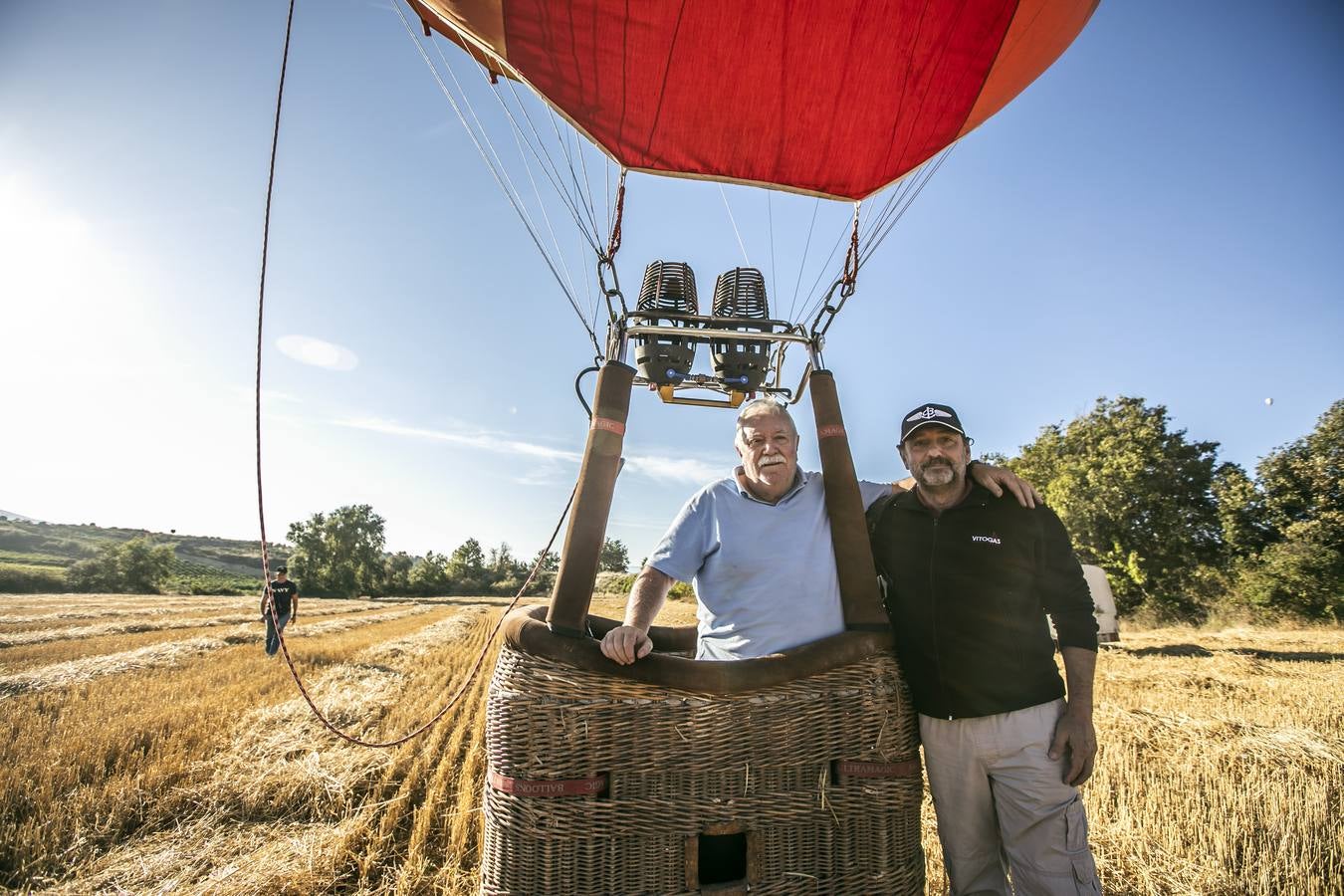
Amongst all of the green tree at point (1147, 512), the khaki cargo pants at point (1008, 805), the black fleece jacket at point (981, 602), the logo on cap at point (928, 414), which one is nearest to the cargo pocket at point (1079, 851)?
the khaki cargo pants at point (1008, 805)

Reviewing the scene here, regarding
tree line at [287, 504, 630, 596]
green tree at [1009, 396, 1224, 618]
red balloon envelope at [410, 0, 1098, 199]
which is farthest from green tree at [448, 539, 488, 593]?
red balloon envelope at [410, 0, 1098, 199]

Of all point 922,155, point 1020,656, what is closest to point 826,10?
point 922,155

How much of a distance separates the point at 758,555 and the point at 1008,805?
1.19 meters

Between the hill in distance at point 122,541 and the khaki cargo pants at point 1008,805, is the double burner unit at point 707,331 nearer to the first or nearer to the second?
the khaki cargo pants at point 1008,805

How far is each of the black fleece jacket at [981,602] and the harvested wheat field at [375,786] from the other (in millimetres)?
1367

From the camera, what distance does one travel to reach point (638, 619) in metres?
1.99

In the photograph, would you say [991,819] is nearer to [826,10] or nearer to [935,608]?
[935,608]

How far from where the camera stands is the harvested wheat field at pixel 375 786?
2.84 m

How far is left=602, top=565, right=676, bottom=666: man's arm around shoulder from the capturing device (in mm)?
1703

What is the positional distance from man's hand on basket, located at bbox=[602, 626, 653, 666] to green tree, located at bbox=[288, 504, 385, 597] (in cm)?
6367

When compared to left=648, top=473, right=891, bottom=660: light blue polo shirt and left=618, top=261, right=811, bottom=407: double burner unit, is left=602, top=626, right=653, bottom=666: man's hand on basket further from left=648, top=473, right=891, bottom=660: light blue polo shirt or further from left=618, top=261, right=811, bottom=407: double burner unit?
left=618, top=261, right=811, bottom=407: double burner unit

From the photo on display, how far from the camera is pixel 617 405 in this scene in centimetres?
202

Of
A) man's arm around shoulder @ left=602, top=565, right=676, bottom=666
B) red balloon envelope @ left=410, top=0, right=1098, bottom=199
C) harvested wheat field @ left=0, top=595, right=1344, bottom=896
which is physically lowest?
harvested wheat field @ left=0, top=595, right=1344, bottom=896

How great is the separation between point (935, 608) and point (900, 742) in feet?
1.53
